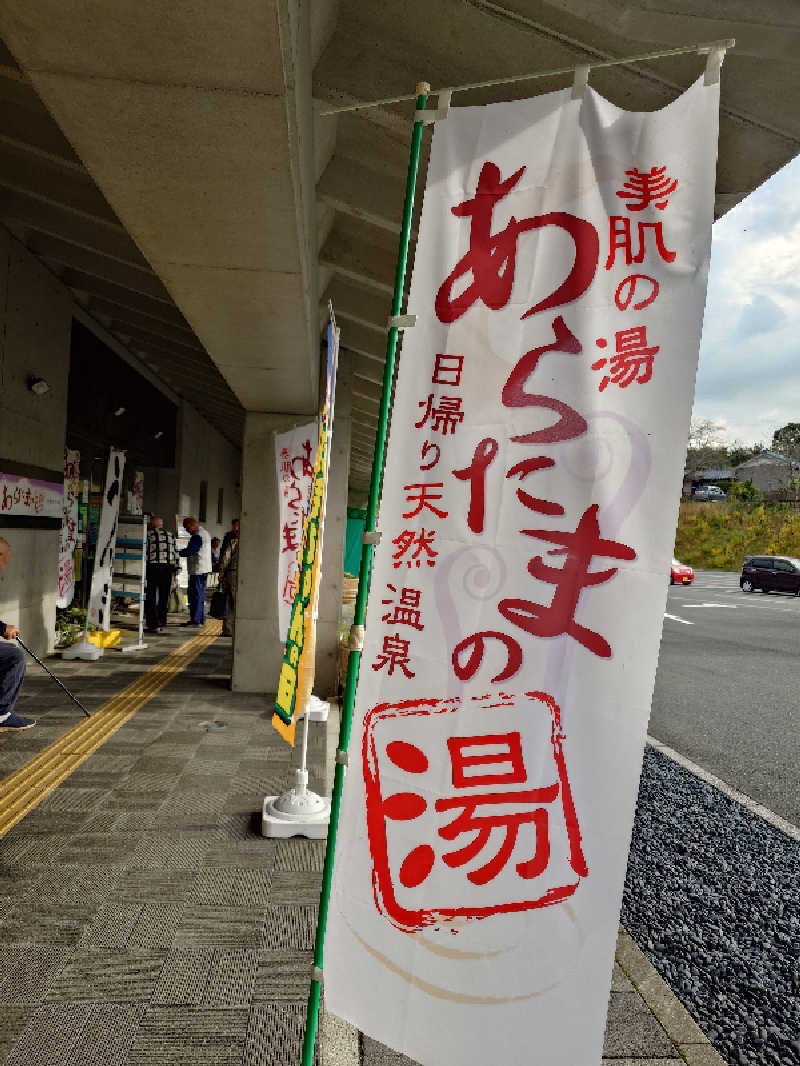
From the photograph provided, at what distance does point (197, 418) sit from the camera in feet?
53.1

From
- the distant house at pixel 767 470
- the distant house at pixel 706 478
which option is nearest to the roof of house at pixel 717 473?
the distant house at pixel 706 478

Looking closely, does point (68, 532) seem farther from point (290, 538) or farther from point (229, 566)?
point (290, 538)

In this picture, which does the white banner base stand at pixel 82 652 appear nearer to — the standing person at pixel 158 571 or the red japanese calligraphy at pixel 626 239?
the standing person at pixel 158 571

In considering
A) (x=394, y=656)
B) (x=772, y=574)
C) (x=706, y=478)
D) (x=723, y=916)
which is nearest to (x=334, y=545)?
(x=723, y=916)

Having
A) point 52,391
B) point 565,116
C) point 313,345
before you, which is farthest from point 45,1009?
point 52,391

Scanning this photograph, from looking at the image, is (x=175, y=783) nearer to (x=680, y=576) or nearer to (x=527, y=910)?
(x=527, y=910)

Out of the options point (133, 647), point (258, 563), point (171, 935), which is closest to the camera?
point (171, 935)

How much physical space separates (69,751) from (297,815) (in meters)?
2.33

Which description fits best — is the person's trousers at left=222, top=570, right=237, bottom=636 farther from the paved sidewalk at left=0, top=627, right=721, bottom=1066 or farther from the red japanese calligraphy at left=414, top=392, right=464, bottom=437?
the red japanese calligraphy at left=414, top=392, right=464, bottom=437

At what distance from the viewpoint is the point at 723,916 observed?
369 centimetres

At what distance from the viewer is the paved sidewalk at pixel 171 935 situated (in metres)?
2.50

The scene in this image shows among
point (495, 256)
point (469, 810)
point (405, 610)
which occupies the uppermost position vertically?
point (495, 256)

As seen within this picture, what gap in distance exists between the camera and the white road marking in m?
4.93

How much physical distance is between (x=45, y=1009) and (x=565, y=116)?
3.47 m
